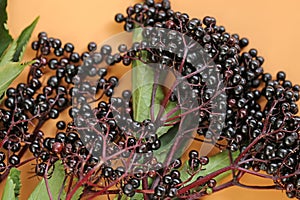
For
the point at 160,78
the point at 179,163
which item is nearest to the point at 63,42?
the point at 160,78

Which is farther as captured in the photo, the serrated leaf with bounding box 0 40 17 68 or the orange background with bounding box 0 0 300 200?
the orange background with bounding box 0 0 300 200

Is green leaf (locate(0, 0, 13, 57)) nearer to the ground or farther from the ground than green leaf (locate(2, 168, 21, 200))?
farther from the ground

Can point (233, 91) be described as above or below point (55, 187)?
above

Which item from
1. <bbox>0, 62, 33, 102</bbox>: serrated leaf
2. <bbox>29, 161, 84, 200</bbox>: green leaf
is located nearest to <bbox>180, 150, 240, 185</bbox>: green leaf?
<bbox>29, 161, 84, 200</bbox>: green leaf

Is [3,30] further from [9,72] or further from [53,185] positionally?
[53,185]

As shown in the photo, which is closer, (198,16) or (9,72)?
(9,72)

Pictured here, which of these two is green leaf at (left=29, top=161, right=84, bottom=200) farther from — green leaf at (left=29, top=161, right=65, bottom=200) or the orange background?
the orange background

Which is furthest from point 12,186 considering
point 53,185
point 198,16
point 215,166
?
point 198,16
